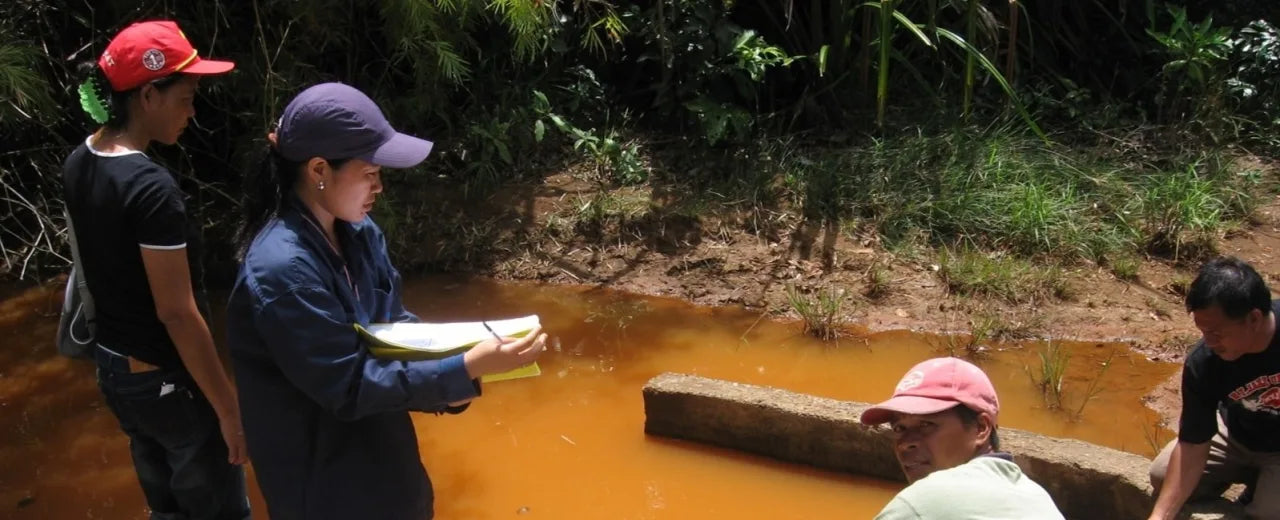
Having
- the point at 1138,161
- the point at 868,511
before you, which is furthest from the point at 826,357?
the point at 1138,161

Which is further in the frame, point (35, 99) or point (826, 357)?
point (35, 99)

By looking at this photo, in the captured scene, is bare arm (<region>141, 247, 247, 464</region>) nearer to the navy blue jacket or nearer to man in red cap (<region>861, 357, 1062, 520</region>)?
the navy blue jacket

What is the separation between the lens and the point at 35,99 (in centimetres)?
535

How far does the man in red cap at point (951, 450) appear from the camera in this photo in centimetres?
162

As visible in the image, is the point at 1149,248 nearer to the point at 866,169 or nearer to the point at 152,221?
the point at 866,169

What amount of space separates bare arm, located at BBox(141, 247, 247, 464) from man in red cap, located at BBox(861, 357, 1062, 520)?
54.6 inches

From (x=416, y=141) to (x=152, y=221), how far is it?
633mm

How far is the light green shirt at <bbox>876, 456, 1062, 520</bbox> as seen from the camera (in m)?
1.59

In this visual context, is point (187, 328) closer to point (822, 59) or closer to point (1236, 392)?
point (1236, 392)

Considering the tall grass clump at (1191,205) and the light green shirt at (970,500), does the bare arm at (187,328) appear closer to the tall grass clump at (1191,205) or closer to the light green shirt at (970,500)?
the light green shirt at (970,500)

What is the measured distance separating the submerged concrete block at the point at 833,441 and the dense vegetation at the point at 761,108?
214 centimetres

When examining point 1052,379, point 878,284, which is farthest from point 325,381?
point 878,284

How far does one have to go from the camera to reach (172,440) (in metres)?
2.45

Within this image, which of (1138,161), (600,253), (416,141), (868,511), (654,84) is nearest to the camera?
(416,141)
